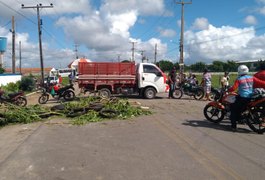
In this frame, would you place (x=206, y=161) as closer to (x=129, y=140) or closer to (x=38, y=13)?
(x=129, y=140)

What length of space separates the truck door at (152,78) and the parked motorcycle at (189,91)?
44.1 inches

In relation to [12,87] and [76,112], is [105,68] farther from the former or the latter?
[12,87]

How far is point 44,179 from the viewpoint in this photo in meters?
4.83

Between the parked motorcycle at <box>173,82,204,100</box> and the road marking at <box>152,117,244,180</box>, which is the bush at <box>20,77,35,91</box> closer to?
the parked motorcycle at <box>173,82,204,100</box>

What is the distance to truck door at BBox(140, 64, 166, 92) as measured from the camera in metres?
17.9

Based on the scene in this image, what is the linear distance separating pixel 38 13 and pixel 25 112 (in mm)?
24430

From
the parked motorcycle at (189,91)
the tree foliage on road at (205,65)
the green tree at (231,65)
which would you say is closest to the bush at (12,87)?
the parked motorcycle at (189,91)

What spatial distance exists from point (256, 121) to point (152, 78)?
9903mm

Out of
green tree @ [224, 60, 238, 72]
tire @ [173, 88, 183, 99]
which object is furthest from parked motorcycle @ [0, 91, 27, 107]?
green tree @ [224, 60, 238, 72]

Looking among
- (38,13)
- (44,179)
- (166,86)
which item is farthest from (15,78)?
(44,179)

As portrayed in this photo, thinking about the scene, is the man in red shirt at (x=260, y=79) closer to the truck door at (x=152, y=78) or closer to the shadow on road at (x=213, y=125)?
the shadow on road at (x=213, y=125)

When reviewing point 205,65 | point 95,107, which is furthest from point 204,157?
point 205,65

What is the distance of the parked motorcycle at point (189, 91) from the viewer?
1828 cm

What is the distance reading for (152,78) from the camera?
18.0 meters
